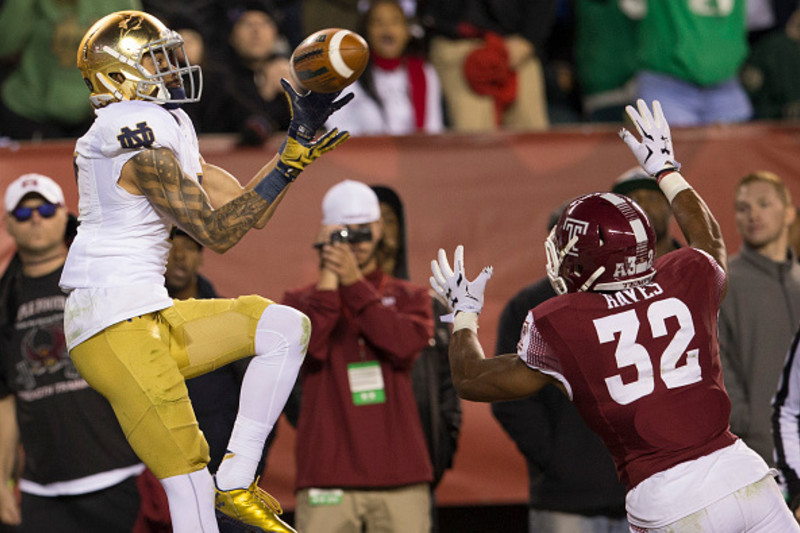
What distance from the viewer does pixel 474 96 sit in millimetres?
7453

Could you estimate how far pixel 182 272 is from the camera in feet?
17.6

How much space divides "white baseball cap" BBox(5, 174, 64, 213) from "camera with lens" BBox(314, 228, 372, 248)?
1330 millimetres

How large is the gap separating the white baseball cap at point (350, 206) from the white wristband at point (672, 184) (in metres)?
1.60

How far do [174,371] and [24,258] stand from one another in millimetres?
2114

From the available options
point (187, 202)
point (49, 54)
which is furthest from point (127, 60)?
point (49, 54)

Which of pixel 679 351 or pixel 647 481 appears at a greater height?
pixel 679 351

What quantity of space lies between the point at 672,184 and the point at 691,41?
3406 mm

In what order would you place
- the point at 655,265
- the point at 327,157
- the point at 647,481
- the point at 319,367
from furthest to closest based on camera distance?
the point at 327,157, the point at 319,367, the point at 655,265, the point at 647,481

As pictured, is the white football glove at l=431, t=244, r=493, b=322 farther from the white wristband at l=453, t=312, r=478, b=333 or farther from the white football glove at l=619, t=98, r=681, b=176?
the white football glove at l=619, t=98, r=681, b=176

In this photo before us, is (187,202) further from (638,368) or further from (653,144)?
(653,144)

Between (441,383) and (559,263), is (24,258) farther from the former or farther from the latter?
(559,263)

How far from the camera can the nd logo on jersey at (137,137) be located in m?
3.75

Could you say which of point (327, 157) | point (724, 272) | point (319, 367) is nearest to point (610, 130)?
point (327, 157)

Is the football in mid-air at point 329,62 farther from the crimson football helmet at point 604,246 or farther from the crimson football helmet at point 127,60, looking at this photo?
the crimson football helmet at point 604,246
